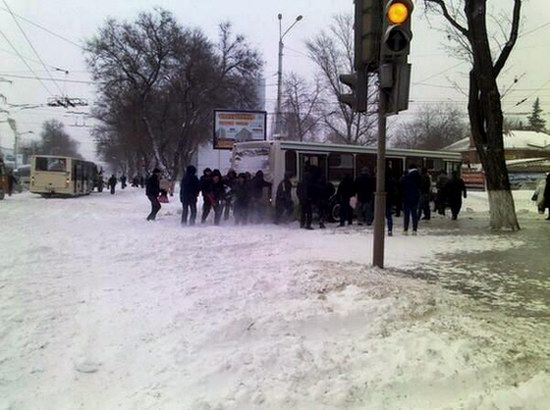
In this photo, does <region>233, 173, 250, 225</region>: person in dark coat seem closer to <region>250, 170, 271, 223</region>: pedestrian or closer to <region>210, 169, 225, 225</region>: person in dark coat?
<region>250, 170, 271, 223</region>: pedestrian

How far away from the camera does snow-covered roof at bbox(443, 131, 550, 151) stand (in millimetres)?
76750

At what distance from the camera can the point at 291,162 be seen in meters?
17.6

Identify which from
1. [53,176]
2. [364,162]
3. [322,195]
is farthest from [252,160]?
[53,176]

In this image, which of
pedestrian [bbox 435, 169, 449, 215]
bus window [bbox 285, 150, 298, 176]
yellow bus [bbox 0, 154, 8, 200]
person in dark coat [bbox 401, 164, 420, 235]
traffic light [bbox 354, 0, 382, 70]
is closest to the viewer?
traffic light [bbox 354, 0, 382, 70]

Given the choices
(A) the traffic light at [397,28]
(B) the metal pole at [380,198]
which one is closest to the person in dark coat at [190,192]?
(B) the metal pole at [380,198]

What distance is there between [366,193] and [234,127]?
1443cm

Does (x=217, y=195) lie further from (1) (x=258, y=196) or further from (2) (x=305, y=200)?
(2) (x=305, y=200)

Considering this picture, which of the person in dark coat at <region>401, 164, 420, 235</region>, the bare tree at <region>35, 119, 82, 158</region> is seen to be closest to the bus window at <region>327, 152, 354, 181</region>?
the person in dark coat at <region>401, 164, 420, 235</region>

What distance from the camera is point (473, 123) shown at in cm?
1686

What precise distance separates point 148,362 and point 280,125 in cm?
3323

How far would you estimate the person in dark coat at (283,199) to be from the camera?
16484 mm

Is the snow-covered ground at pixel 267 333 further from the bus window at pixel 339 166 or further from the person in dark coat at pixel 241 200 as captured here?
the bus window at pixel 339 166

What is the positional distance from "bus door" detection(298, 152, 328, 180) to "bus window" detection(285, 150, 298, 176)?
0.16 m

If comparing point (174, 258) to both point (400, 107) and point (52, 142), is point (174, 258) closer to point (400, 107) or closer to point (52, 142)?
point (400, 107)
